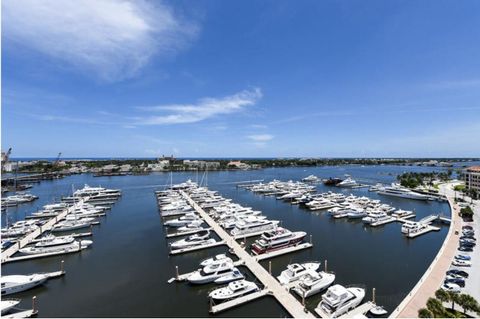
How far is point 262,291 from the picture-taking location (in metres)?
22.2

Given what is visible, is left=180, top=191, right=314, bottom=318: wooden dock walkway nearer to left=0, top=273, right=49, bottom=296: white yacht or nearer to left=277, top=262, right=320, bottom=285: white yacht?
left=277, top=262, right=320, bottom=285: white yacht

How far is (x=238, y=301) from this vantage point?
2136 cm

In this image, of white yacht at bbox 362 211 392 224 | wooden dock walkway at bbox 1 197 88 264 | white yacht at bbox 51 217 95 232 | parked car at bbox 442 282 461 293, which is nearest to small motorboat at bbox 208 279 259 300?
parked car at bbox 442 282 461 293

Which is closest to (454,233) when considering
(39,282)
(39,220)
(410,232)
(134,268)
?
(410,232)

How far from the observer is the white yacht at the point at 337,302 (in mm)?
19500

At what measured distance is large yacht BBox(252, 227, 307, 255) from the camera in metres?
30.9

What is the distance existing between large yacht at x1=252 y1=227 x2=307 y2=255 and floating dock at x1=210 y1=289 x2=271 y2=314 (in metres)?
8.37

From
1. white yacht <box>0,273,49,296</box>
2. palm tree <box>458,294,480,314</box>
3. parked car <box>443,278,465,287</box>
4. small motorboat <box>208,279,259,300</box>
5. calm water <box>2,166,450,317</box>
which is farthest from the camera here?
white yacht <box>0,273,49,296</box>

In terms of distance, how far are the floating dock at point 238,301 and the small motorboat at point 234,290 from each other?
0.36 meters

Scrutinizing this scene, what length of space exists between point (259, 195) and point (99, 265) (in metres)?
47.6

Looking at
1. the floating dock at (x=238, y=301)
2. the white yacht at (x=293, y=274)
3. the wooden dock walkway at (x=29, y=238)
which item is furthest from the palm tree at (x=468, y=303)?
the wooden dock walkway at (x=29, y=238)

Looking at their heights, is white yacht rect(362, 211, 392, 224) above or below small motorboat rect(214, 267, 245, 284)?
above

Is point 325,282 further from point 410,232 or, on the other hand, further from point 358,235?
point 410,232

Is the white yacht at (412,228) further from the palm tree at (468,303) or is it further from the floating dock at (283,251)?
the palm tree at (468,303)
